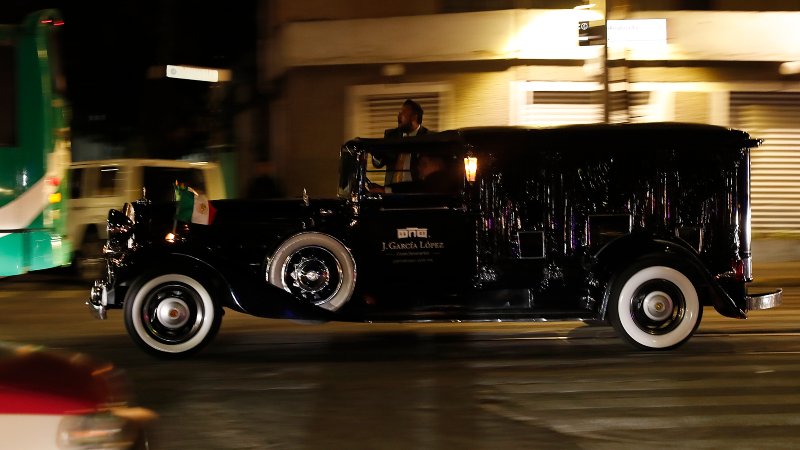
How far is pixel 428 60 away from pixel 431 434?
11.7 m

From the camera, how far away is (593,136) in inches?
351

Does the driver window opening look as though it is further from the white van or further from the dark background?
the dark background

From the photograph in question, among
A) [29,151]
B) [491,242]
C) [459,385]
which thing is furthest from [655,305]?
[29,151]

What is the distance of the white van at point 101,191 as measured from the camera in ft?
48.5

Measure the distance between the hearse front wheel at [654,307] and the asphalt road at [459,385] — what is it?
16 cm

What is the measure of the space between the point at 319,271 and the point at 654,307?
297 centimetres

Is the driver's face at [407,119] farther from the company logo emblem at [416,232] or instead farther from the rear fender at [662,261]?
the rear fender at [662,261]

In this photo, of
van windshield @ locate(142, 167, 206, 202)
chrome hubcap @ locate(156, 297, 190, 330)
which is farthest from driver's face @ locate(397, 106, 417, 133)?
van windshield @ locate(142, 167, 206, 202)

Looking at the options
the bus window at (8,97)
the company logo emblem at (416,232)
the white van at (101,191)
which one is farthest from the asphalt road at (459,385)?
the white van at (101,191)

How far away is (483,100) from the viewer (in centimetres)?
1711

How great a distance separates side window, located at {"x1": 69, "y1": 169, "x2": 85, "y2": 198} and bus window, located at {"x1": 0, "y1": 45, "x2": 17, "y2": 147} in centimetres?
314

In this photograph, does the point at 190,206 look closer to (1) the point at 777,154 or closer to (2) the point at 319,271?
(2) the point at 319,271

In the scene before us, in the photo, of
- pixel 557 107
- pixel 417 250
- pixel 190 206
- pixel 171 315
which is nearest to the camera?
pixel 190 206

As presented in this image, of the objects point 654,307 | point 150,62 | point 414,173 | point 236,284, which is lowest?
point 654,307
